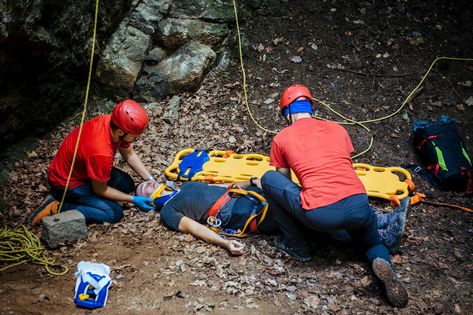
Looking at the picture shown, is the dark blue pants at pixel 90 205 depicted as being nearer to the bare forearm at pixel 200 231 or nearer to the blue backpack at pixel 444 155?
the bare forearm at pixel 200 231

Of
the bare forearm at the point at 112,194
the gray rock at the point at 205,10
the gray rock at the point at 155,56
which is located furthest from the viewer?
the gray rock at the point at 205,10

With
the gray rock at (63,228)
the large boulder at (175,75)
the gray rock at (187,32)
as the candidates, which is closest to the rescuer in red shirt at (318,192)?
the gray rock at (63,228)

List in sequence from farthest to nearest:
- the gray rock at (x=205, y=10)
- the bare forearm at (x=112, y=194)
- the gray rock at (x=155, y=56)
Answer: the gray rock at (x=205, y=10) → the gray rock at (x=155, y=56) → the bare forearm at (x=112, y=194)

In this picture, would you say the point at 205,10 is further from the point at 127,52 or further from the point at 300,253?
the point at 300,253

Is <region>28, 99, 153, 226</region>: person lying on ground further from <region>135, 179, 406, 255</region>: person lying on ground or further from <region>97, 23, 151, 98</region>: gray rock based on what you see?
<region>97, 23, 151, 98</region>: gray rock

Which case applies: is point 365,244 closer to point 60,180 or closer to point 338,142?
point 338,142

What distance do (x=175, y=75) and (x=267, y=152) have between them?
7.01ft

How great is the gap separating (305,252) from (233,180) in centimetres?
150

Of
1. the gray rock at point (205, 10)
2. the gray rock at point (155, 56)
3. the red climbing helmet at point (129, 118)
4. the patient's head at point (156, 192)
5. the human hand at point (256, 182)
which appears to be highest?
the gray rock at point (205, 10)

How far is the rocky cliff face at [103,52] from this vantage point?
5.55 m

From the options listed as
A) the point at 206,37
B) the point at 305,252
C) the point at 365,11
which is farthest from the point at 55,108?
the point at 365,11

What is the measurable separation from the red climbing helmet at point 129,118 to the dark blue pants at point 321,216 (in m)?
1.43

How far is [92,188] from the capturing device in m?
5.03

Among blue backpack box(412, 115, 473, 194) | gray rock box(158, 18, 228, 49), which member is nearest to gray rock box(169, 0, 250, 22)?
gray rock box(158, 18, 228, 49)
